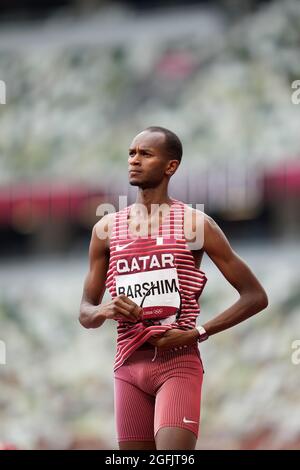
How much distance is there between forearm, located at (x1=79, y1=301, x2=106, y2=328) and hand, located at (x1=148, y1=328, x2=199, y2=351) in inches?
7.2

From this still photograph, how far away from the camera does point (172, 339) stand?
10.3 feet

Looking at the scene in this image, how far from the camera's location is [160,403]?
310 centimetres

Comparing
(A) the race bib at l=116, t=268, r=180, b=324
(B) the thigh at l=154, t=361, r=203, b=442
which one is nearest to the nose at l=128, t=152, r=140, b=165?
(A) the race bib at l=116, t=268, r=180, b=324

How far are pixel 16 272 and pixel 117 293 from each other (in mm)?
6005

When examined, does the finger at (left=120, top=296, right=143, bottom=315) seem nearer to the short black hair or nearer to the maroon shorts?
the maroon shorts

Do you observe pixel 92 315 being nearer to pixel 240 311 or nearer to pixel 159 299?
pixel 159 299

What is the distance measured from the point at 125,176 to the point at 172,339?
230 inches

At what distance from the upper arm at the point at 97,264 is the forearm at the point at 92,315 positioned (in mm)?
52

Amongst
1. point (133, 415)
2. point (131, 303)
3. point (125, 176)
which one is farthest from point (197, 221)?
point (125, 176)

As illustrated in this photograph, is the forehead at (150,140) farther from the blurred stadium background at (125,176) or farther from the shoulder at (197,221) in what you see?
the blurred stadium background at (125,176)

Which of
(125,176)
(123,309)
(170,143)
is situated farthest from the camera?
(125,176)

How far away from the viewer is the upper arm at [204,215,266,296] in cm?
322

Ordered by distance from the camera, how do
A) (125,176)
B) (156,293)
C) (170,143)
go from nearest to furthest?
1. (156,293)
2. (170,143)
3. (125,176)
